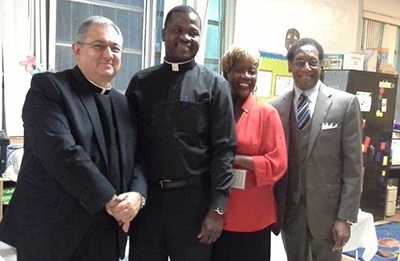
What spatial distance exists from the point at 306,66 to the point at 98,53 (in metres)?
0.99

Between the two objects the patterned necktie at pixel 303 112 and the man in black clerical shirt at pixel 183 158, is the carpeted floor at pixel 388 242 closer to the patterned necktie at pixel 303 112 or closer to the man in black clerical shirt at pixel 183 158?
the patterned necktie at pixel 303 112

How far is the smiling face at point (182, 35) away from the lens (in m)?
1.72

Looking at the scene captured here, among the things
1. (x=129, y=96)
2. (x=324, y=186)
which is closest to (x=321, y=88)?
(x=324, y=186)

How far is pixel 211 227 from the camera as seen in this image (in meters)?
1.69

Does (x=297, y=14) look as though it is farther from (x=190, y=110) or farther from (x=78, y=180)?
(x=78, y=180)

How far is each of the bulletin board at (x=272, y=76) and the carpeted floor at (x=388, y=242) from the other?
6.54 feet

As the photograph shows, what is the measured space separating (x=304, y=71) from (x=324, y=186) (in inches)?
21.7

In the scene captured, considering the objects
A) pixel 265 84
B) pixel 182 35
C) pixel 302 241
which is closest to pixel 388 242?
pixel 265 84

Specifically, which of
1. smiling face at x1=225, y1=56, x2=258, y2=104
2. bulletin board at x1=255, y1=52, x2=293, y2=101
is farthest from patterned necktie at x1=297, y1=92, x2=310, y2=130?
bulletin board at x1=255, y1=52, x2=293, y2=101

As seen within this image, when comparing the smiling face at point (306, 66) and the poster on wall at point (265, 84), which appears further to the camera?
the poster on wall at point (265, 84)

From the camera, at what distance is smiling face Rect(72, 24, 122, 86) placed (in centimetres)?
158

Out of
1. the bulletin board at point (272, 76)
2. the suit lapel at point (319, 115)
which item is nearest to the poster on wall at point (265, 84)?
the bulletin board at point (272, 76)

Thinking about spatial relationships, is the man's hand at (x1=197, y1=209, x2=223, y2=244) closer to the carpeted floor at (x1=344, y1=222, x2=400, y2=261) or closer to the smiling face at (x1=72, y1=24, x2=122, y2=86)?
the smiling face at (x1=72, y1=24, x2=122, y2=86)

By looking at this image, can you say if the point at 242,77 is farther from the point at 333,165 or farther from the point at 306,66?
the point at 333,165
